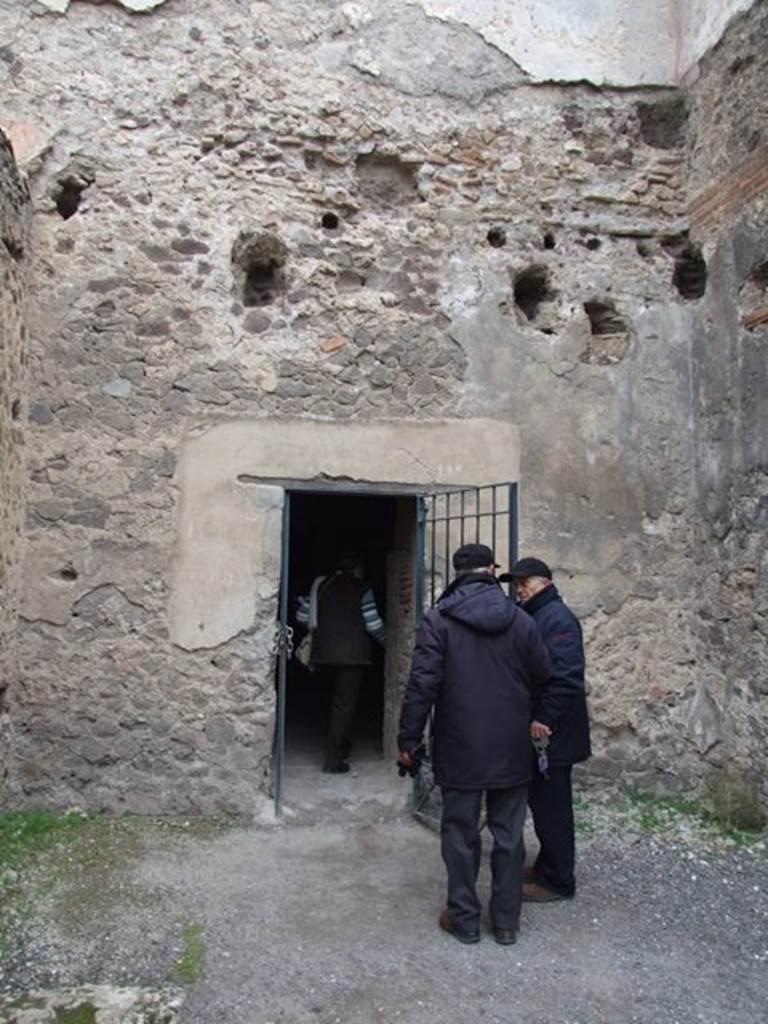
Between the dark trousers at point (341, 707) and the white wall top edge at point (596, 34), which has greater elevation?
the white wall top edge at point (596, 34)

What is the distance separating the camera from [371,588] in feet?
21.4

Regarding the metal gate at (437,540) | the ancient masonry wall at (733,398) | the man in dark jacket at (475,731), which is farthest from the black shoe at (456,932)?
the ancient masonry wall at (733,398)

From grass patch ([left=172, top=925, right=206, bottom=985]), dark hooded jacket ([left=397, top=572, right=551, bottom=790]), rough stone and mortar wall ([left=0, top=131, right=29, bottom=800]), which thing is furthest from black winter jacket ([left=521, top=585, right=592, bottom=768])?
rough stone and mortar wall ([left=0, top=131, right=29, bottom=800])

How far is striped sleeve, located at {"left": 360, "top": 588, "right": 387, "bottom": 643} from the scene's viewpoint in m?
5.92

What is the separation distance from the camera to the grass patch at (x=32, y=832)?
4266 millimetres

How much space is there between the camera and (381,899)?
3.96 meters

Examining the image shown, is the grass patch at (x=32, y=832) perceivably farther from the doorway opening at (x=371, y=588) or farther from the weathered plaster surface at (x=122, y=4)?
the weathered plaster surface at (x=122, y=4)

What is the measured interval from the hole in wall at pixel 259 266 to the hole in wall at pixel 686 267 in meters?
2.57

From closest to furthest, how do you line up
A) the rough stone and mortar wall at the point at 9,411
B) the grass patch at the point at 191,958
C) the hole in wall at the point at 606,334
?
the grass patch at the point at 191,958, the rough stone and mortar wall at the point at 9,411, the hole in wall at the point at 606,334

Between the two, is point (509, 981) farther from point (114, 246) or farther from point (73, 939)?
point (114, 246)

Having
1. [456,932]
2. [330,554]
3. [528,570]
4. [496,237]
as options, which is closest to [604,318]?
[496,237]

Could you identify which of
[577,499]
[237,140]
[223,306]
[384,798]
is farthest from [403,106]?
[384,798]

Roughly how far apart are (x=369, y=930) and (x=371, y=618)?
259cm

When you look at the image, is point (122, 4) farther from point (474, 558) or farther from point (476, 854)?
point (476, 854)
